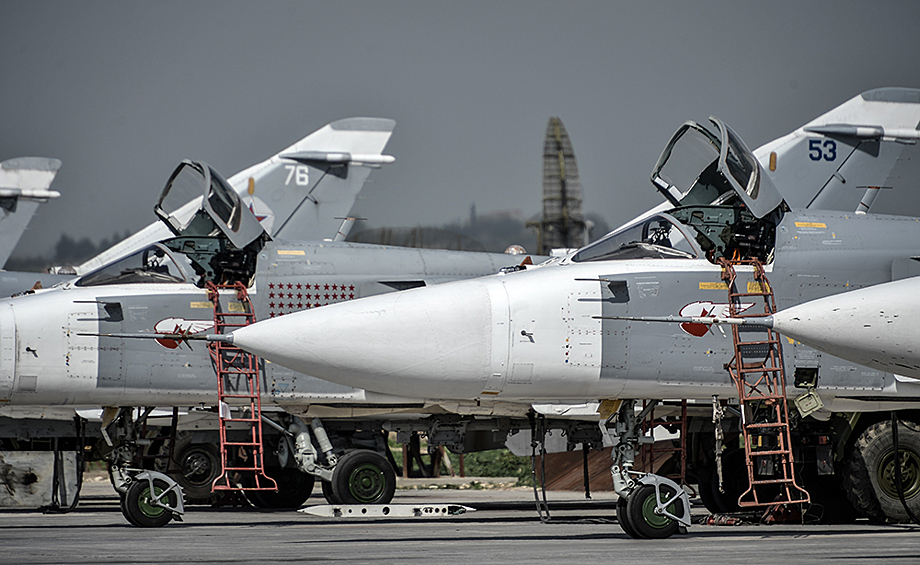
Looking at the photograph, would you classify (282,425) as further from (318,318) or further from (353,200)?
(353,200)

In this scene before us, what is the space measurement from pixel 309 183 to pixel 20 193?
8.19 m

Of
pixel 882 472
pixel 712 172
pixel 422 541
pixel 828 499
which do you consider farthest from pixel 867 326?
pixel 828 499

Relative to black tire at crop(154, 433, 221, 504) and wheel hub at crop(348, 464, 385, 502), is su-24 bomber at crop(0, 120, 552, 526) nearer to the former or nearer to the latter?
wheel hub at crop(348, 464, 385, 502)

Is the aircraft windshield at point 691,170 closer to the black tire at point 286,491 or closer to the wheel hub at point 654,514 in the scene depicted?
the wheel hub at point 654,514

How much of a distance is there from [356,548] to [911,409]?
5740 mm

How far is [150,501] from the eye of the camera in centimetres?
1115

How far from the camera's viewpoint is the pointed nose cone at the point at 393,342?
8273mm

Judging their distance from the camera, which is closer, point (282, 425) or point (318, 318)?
point (318, 318)

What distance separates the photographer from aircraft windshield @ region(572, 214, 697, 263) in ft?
31.6

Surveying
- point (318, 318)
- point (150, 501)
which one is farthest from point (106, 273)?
point (318, 318)

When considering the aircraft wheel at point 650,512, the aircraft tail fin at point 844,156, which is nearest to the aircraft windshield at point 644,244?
the aircraft wheel at point 650,512

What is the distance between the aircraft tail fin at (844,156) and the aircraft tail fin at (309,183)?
7.84m

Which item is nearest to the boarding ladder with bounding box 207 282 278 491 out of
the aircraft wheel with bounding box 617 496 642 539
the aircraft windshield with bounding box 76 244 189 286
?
the aircraft windshield with bounding box 76 244 189 286

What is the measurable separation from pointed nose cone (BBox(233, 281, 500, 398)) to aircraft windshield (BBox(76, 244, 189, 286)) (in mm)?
4053
